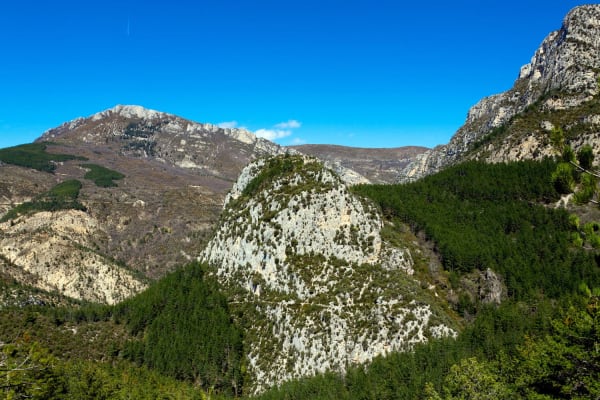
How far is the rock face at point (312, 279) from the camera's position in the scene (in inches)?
3716

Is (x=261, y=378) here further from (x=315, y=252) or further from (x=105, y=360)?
(x=105, y=360)

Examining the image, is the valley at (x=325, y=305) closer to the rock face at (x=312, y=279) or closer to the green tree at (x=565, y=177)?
the rock face at (x=312, y=279)

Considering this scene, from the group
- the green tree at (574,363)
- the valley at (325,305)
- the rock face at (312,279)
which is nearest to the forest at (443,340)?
the green tree at (574,363)

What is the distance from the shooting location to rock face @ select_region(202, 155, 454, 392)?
3716 inches

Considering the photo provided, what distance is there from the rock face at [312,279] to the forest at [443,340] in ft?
18.7

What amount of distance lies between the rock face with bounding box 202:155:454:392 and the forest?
571 centimetres

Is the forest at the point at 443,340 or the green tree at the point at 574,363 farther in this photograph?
the forest at the point at 443,340

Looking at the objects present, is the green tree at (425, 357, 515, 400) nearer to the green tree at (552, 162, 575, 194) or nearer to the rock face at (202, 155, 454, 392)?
the green tree at (552, 162, 575, 194)

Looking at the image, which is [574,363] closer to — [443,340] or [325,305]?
[443,340]

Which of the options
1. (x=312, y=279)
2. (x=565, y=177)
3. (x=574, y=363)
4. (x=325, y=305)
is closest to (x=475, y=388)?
(x=574, y=363)

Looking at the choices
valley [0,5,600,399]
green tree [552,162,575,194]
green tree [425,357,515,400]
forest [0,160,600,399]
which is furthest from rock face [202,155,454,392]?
green tree [552,162,575,194]

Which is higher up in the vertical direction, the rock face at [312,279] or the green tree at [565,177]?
the green tree at [565,177]

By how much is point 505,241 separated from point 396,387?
92.9 m

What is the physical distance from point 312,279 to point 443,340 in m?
34.3
